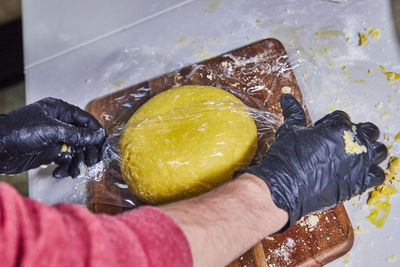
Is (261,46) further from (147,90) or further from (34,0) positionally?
(34,0)

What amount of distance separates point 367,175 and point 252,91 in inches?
20.5

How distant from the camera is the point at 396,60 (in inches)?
51.4

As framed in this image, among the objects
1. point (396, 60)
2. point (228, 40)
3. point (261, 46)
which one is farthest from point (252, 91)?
point (396, 60)

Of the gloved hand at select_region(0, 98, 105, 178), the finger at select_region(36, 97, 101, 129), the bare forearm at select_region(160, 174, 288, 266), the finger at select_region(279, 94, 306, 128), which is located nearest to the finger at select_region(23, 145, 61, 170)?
the gloved hand at select_region(0, 98, 105, 178)

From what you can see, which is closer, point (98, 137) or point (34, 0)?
point (98, 137)

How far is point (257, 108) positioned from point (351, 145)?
0.40m

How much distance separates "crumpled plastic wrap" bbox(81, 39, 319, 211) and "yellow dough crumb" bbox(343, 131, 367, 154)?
0.25 m

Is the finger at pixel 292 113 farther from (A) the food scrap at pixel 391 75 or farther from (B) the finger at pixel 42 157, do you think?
(B) the finger at pixel 42 157

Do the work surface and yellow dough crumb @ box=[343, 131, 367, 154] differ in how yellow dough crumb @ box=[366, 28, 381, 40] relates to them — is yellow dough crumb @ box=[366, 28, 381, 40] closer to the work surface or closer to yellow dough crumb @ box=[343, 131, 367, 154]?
the work surface

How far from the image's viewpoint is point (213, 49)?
1.53 metres

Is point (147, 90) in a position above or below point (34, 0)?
below

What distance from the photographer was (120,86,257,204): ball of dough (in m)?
1.04

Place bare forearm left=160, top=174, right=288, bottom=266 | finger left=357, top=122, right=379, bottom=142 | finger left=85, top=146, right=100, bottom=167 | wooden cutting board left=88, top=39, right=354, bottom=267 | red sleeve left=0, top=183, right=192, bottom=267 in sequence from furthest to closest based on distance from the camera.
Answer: finger left=85, top=146, right=100, bottom=167, wooden cutting board left=88, top=39, right=354, bottom=267, finger left=357, top=122, right=379, bottom=142, bare forearm left=160, top=174, right=288, bottom=266, red sleeve left=0, top=183, right=192, bottom=267

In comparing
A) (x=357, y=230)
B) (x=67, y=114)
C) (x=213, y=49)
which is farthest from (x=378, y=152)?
(x=67, y=114)
